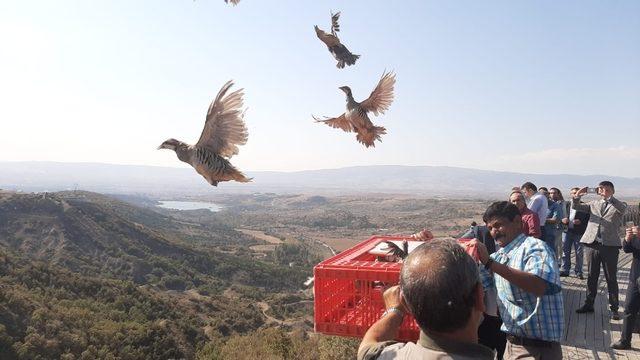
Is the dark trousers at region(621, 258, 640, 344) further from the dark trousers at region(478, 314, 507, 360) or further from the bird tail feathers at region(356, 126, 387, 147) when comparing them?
the bird tail feathers at region(356, 126, 387, 147)

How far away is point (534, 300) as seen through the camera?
328 centimetres

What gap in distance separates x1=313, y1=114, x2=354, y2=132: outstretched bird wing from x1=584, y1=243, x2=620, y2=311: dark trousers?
189 inches

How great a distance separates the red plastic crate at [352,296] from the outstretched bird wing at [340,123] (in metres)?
1.18

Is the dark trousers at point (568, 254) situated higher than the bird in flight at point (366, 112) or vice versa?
the bird in flight at point (366, 112)

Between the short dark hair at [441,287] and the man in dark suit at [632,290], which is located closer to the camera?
the short dark hair at [441,287]

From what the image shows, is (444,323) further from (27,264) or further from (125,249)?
(125,249)

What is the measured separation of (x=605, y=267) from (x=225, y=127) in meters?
6.19

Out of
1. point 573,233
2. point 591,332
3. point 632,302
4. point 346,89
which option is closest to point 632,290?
point 632,302

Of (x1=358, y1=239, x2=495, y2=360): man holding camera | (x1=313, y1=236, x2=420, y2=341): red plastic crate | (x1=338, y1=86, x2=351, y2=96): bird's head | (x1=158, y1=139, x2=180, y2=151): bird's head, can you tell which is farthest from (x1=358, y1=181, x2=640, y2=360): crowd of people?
(x1=158, y1=139, x2=180, y2=151): bird's head

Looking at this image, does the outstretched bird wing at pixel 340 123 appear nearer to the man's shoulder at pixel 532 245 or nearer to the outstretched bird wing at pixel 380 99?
the outstretched bird wing at pixel 380 99

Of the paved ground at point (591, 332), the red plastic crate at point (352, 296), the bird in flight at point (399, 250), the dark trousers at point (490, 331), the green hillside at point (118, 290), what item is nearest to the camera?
the red plastic crate at point (352, 296)

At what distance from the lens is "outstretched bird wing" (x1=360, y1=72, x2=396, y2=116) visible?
162 inches

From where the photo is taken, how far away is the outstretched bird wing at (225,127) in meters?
3.25

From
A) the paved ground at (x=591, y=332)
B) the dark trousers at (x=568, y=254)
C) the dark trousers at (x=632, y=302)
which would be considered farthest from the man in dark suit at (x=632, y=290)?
the dark trousers at (x=568, y=254)
